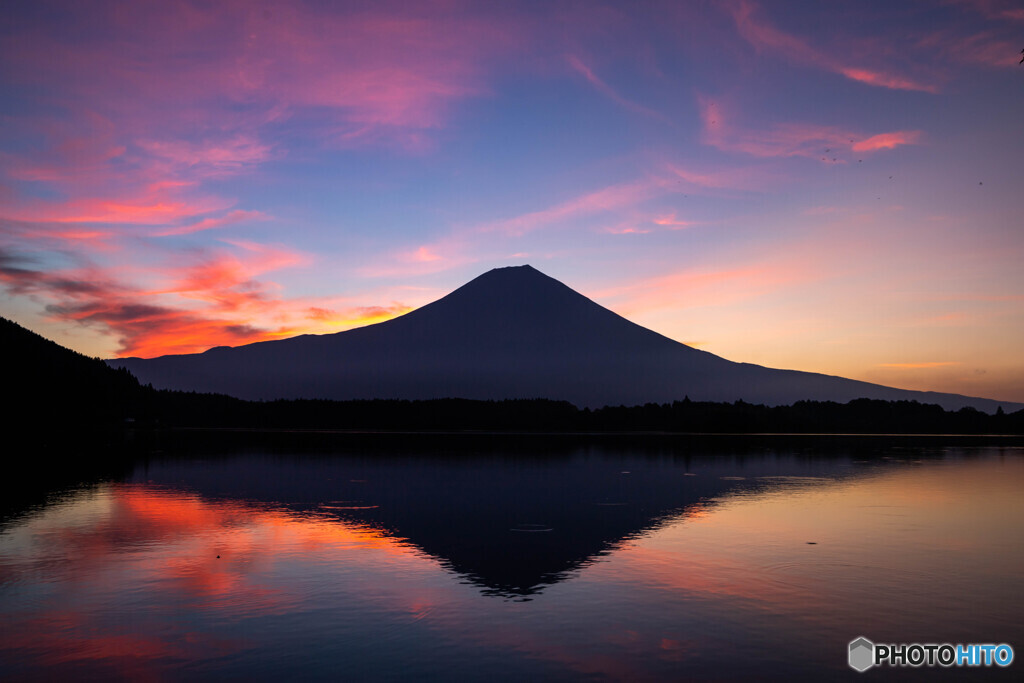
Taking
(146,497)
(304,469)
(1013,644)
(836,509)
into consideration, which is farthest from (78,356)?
(1013,644)

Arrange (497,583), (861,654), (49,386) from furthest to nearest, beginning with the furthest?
1. (49,386)
2. (497,583)
3. (861,654)

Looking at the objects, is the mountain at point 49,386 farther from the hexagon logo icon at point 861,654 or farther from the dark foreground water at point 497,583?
the hexagon logo icon at point 861,654

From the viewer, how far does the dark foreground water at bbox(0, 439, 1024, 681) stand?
15742 millimetres

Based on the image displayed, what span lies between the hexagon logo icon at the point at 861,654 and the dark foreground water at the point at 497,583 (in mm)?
379

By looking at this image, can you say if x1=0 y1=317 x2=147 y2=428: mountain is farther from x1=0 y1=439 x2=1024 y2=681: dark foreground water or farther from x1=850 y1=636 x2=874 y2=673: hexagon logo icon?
x1=850 y1=636 x2=874 y2=673: hexagon logo icon

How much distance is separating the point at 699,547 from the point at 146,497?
108 feet

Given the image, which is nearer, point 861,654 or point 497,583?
point 861,654

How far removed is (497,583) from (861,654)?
1005 centimetres

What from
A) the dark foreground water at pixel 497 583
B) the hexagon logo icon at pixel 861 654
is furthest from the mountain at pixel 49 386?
the hexagon logo icon at pixel 861 654

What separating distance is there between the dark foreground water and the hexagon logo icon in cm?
38

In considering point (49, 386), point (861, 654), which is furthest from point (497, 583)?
point (49, 386)

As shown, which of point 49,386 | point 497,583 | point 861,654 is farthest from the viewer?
point 49,386

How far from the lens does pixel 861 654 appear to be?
53.6 feet

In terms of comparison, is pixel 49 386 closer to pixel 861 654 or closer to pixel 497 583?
pixel 497 583
